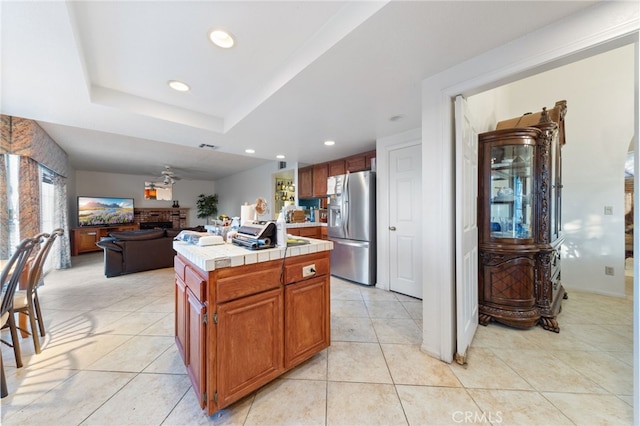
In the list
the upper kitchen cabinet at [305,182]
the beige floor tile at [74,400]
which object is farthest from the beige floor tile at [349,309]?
the upper kitchen cabinet at [305,182]

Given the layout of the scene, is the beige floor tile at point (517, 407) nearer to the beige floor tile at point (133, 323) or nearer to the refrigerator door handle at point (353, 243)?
the refrigerator door handle at point (353, 243)

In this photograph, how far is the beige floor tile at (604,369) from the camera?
1.44 metres

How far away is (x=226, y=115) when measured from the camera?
2.80m

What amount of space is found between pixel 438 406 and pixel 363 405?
1.44 ft

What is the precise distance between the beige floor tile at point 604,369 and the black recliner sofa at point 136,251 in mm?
5610

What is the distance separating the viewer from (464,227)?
5.73 ft

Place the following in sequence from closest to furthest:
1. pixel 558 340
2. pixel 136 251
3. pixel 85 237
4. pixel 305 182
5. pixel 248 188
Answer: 1. pixel 558 340
2. pixel 136 251
3. pixel 305 182
4. pixel 85 237
5. pixel 248 188

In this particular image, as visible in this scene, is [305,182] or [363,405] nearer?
[363,405]

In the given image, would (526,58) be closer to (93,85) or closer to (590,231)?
(590,231)

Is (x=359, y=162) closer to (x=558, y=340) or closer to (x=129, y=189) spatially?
(x=558, y=340)

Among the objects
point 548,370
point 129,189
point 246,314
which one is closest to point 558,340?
point 548,370

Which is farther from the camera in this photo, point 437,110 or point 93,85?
point 93,85

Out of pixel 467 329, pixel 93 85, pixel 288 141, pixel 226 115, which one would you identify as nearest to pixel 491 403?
pixel 467 329

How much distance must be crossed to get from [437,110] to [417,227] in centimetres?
159
